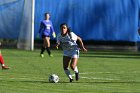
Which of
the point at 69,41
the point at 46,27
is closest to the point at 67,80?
the point at 69,41

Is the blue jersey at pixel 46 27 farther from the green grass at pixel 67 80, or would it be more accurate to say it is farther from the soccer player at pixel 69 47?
the soccer player at pixel 69 47

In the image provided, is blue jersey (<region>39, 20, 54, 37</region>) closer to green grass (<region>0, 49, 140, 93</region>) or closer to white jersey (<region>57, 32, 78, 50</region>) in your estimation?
green grass (<region>0, 49, 140, 93</region>)

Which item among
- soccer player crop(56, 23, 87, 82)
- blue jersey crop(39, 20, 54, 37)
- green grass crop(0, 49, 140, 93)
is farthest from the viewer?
blue jersey crop(39, 20, 54, 37)

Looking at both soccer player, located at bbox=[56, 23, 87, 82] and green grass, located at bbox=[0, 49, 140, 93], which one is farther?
soccer player, located at bbox=[56, 23, 87, 82]

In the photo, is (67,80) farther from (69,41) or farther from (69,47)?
(69,41)

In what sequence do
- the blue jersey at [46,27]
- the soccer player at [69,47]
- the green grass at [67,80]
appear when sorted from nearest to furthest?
the green grass at [67,80]
the soccer player at [69,47]
the blue jersey at [46,27]

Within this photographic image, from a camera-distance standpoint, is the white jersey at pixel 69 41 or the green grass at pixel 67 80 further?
the white jersey at pixel 69 41

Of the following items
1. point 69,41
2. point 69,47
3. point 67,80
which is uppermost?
point 69,41

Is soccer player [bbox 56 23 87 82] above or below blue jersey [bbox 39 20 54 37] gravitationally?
above

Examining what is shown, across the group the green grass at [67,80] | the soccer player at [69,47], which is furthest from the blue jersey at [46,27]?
the soccer player at [69,47]

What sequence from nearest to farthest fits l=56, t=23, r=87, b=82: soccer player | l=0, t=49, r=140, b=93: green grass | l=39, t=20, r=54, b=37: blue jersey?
1. l=0, t=49, r=140, b=93: green grass
2. l=56, t=23, r=87, b=82: soccer player
3. l=39, t=20, r=54, b=37: blue jersey

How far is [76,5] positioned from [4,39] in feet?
20.8

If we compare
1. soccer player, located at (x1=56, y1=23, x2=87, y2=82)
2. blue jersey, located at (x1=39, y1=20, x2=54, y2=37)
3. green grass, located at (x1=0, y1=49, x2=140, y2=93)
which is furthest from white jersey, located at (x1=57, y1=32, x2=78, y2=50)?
blue jersey, located at (x1=39, y1=20, x2=54, y2=37)

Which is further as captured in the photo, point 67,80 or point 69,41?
point 67,80
